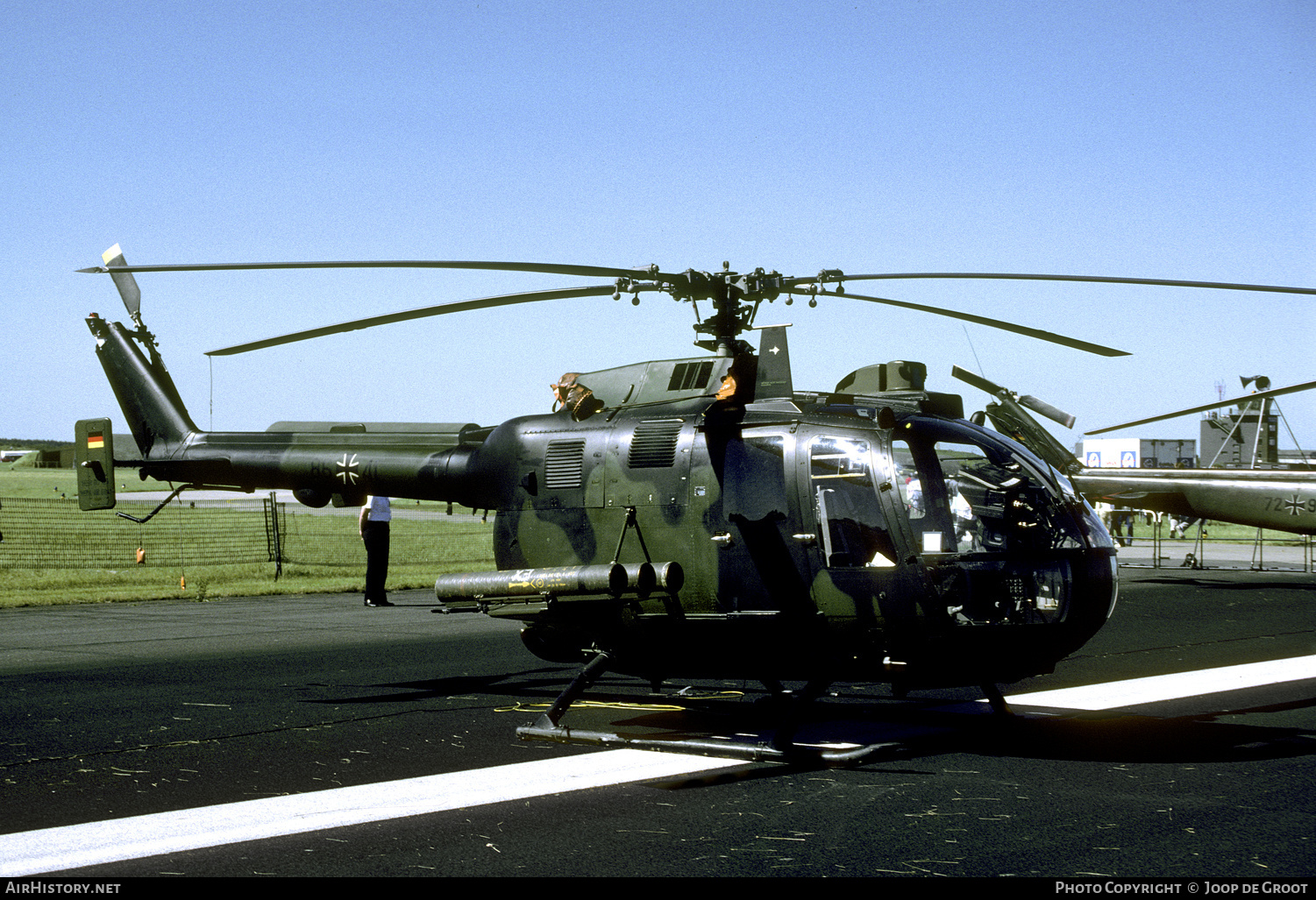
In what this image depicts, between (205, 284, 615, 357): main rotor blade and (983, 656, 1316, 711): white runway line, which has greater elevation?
(205, 284, 615, 357): main rotor blade

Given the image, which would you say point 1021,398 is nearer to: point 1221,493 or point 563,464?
point 1221,493

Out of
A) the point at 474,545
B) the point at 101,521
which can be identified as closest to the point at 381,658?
the point at 474,545

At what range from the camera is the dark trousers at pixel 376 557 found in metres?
19.0

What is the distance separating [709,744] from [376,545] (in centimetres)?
1230

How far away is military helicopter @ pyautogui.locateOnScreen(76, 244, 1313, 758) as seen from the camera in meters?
7.55

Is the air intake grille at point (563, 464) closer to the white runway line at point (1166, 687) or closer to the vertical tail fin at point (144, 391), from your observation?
the white runway line at point (1166, 687)

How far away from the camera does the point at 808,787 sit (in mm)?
7148

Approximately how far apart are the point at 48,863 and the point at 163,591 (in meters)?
17.5

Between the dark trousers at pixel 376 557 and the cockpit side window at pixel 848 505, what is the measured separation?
40.8 feet

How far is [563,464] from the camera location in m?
9.16

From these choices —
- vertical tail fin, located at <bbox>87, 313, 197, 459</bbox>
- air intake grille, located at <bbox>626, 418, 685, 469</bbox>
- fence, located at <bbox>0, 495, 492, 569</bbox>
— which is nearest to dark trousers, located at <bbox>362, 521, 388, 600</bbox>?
fence, located at <bbox>0, 495, 492, 569</bbox>

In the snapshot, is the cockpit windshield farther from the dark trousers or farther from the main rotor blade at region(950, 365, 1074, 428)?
the dark trousers

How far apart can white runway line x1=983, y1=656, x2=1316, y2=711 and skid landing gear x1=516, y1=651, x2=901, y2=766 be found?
116 inches

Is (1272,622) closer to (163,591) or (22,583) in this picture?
(163,591)
